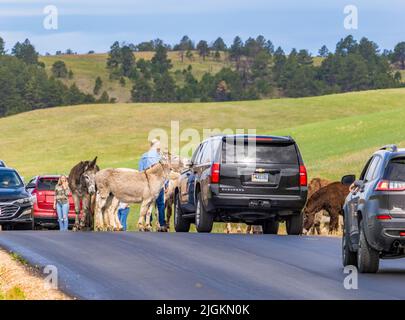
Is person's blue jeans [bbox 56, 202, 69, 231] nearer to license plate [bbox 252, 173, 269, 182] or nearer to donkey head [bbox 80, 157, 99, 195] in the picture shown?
donkey head [bbox 80, 157, 99, 195]

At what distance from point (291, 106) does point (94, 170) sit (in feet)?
318

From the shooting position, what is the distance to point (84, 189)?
89.4 ft

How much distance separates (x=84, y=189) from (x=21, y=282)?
1140 cm

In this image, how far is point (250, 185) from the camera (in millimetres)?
24469

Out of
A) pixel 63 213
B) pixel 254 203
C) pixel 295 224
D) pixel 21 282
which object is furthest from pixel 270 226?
pixel 21 282

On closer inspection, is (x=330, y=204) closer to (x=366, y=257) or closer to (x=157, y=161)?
(x=157, y=161)

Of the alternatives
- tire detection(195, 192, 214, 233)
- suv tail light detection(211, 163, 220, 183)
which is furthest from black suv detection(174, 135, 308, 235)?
tire detection(195, 192, 214, 233)

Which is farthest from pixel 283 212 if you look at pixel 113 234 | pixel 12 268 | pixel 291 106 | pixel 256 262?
pixel 291 106

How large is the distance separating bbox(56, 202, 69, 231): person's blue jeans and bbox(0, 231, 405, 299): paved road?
6.87m

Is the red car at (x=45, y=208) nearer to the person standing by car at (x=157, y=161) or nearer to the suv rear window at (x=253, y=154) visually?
the person standing by car at (x=157, y=161)

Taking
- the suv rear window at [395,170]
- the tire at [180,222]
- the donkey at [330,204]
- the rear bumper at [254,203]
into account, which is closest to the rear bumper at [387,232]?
the suv rear window at [395,170]

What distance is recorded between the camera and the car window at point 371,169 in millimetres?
16641

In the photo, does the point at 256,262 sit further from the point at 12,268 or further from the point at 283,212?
the point at 283,212

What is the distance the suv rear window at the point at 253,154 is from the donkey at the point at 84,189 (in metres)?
3.97
